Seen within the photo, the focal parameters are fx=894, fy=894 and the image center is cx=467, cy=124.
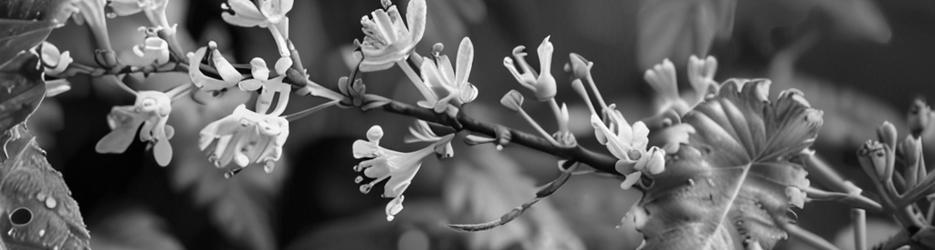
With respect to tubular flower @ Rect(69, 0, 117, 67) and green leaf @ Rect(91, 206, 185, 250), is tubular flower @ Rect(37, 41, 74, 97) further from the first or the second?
green leaf @ Rect(91, 206, 185, 250)

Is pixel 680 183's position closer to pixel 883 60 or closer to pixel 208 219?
pixel 208 219

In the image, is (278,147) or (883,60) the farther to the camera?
(883,60)

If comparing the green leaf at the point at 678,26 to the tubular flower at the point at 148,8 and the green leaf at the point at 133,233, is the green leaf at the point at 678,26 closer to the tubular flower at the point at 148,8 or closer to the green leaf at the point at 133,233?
the green leaf at the point at 133,233

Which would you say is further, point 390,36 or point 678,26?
point 678,26

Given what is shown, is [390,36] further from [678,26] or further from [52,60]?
[678,26]

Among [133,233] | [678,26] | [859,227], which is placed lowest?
[133,233]

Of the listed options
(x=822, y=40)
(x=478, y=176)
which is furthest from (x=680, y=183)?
(x=822, y=40)

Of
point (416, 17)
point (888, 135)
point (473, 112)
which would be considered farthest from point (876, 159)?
point (473, 112)
